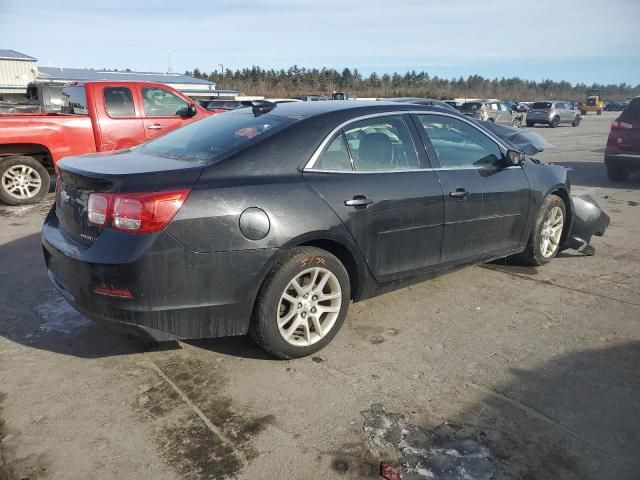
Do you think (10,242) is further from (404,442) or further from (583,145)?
(583,145)

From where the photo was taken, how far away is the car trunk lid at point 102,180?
287cm

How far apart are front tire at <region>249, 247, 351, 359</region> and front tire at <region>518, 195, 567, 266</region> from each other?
2.35 metres

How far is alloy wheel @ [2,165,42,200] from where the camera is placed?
25.9 feet

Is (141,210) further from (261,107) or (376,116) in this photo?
(376,116)

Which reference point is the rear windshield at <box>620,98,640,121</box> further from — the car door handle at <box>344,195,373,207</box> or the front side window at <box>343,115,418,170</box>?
the car door handle at <box>344,195,373,207</box>

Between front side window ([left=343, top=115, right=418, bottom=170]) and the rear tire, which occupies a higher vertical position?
front side window ([left=343, top=115, right=418, bottom=170])

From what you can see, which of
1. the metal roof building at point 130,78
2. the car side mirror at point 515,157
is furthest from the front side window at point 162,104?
the metal roof building at point 130,78

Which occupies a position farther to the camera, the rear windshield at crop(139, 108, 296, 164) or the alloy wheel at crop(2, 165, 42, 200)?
the alloy wheel at crop(2, 165, 42, 200)

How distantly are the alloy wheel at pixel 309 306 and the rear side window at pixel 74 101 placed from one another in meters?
6.37

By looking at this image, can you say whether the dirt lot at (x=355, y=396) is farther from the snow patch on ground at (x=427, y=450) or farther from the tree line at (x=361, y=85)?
the tree line at (x=361, y=85)

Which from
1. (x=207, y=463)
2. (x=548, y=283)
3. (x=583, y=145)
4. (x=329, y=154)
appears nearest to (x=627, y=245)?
(x=548, y=283)

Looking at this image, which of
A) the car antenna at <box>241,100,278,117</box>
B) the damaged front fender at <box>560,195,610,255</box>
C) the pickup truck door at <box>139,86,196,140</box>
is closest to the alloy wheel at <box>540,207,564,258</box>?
the damaged front fender at <box>560,195,610,255</box>

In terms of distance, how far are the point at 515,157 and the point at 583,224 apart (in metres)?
1.58

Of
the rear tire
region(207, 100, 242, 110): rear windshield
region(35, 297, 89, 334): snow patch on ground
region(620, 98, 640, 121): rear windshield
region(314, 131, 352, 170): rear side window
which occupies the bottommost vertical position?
region(35, 297, 89, 334): snow patch on ground
